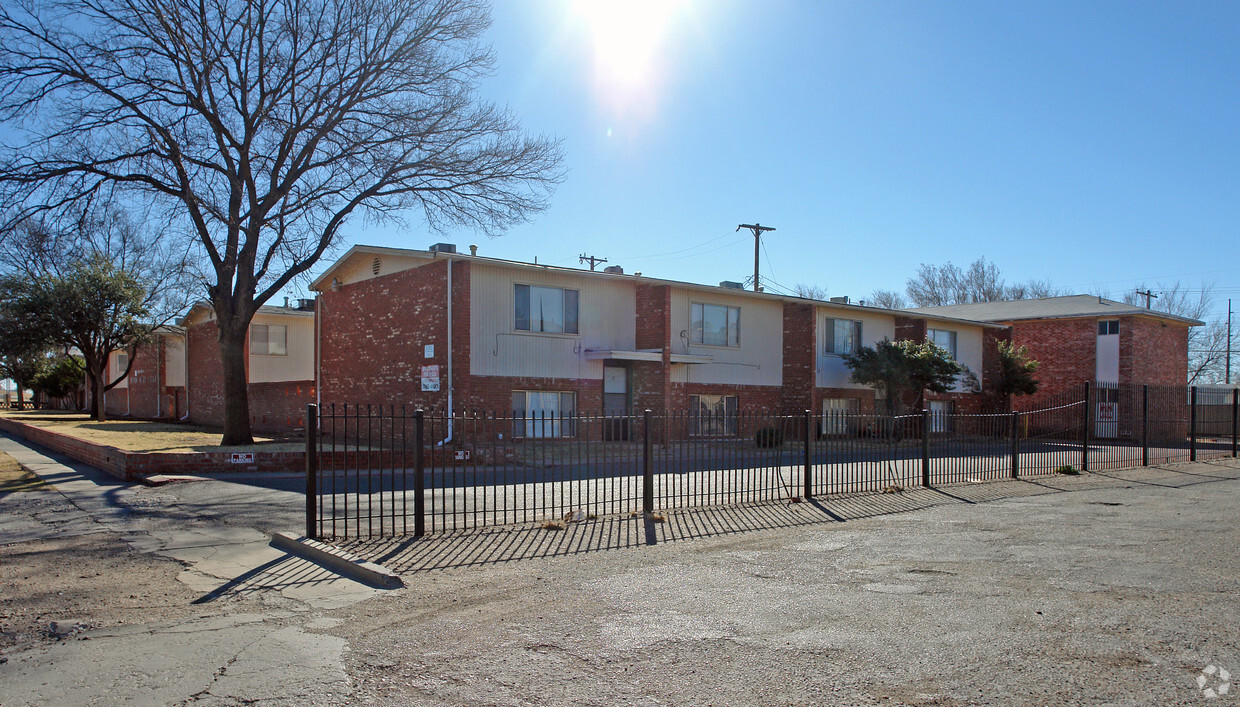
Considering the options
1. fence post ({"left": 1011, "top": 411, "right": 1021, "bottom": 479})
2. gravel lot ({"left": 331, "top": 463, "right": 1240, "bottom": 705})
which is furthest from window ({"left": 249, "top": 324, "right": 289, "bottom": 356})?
gravel lot ({"left": 331, "top": 463, "right": 1240, "bottom": 705})

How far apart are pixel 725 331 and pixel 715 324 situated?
20.2 inches

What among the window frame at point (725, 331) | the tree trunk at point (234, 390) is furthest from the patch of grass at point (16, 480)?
the window frame at point (725, 331)

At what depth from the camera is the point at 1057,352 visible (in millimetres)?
37531

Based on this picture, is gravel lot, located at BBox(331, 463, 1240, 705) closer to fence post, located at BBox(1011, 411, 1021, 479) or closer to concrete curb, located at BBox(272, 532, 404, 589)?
concrete curb, located at BBox(272, 532, 404, 589)

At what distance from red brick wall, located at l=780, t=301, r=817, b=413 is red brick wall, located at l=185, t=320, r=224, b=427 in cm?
2358

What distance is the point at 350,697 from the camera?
470 cm

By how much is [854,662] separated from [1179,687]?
175cm

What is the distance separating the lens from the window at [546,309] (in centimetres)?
2403

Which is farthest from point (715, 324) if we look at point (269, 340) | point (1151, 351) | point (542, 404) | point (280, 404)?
point (1151, 351)

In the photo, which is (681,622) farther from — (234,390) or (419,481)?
(234,390)

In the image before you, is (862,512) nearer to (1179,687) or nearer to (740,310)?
(1179,687)

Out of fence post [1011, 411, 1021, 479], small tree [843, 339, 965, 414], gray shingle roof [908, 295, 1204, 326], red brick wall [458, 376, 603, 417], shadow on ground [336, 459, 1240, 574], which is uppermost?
gray shingle roof [908, 295, 1204, 326]

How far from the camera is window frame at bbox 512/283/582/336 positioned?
23859 mm

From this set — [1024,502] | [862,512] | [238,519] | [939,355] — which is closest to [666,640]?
[862,512]
